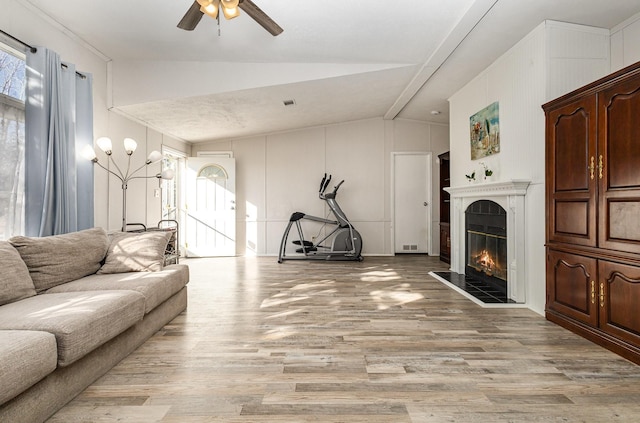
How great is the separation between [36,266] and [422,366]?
2.68 meters

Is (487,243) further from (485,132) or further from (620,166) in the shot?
(620,166)

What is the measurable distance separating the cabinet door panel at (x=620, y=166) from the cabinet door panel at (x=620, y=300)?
159mm

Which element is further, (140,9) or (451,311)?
(451,311)

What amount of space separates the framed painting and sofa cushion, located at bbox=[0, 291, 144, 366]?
13.0 ft

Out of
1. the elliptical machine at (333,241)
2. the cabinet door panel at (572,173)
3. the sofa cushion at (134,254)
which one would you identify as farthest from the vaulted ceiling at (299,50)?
the sofa cushion at (134,254)

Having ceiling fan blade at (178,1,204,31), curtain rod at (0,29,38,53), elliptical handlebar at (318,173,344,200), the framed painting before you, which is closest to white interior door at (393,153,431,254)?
elliptical handlebar at (318,173,344,200)

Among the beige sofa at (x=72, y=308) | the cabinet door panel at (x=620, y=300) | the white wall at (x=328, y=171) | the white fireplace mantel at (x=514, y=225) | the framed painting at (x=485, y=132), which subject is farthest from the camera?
the white wall at (x=328, y=171)

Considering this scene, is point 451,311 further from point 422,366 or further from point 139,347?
point 139,347

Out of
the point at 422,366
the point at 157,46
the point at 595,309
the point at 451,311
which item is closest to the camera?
the point at 422,366

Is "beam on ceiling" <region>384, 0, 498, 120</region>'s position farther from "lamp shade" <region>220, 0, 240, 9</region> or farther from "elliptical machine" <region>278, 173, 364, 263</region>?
"elliptical machine" <region>278, 173, 364, 263</region>

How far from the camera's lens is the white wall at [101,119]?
296 centimetres

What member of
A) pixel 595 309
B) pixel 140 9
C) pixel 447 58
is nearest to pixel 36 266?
pixel 140 9

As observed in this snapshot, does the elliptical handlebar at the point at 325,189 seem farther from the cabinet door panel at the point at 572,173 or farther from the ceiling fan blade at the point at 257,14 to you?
the ceiling fan blade at the point at 257,14

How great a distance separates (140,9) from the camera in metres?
3.06
